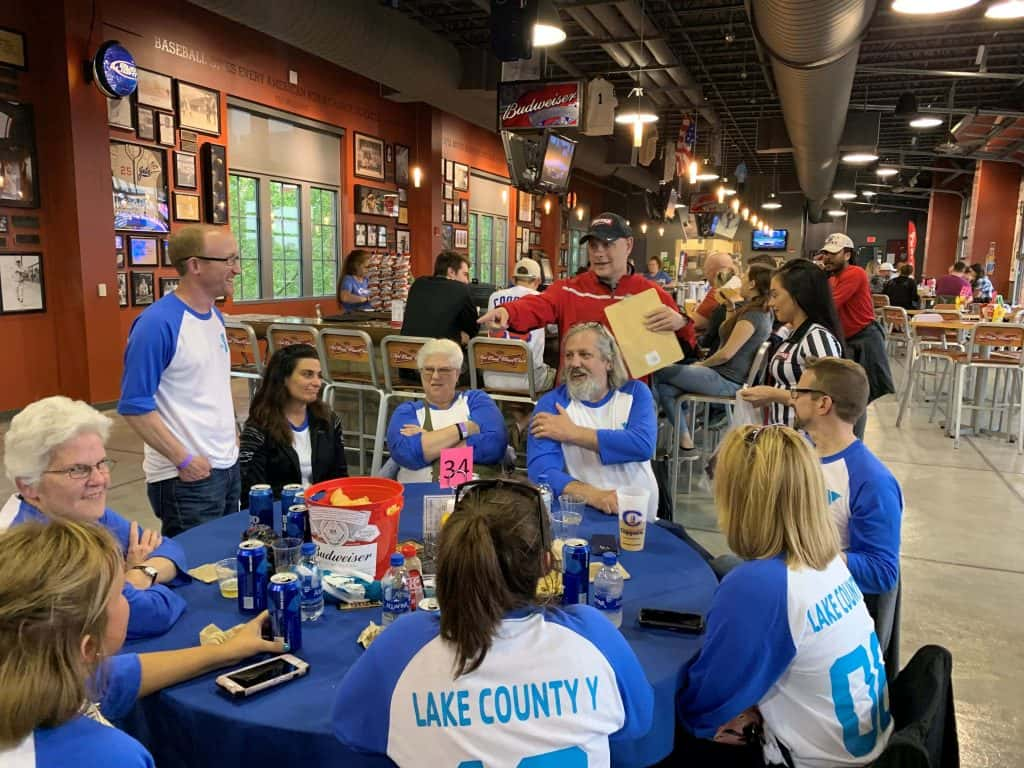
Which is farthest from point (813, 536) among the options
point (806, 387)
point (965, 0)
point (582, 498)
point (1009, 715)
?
point (965, 0)

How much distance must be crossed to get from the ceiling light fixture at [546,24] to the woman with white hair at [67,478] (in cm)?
612

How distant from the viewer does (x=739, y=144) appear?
2041 centimetres

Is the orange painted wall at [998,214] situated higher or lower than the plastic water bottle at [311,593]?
higher

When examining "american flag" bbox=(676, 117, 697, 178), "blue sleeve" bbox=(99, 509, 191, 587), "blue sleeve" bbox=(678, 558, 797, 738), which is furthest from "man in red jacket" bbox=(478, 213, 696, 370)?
"american flag" bbox=(676, 117, 697, 178)

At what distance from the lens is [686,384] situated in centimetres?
514

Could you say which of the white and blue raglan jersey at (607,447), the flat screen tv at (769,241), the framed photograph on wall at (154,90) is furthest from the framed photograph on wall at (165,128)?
the flat screen tv at (769,241)

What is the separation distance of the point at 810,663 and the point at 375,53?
311 inches

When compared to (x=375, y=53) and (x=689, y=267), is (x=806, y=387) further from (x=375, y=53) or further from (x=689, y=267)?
(x=689, y=267)

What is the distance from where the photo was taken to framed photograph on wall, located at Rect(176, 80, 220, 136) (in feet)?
25.8

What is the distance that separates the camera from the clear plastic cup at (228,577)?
1892 millimetres

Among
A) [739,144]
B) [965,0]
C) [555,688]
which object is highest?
[739,144]

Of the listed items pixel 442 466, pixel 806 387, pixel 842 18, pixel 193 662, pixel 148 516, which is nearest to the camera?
pixel 193 662

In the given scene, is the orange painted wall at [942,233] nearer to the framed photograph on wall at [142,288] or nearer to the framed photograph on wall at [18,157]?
the framed photograph on wall at [142,288]

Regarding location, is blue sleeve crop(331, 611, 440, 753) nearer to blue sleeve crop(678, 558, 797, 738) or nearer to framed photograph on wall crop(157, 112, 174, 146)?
blue sleeve crop(678, 558, 797, 738)
